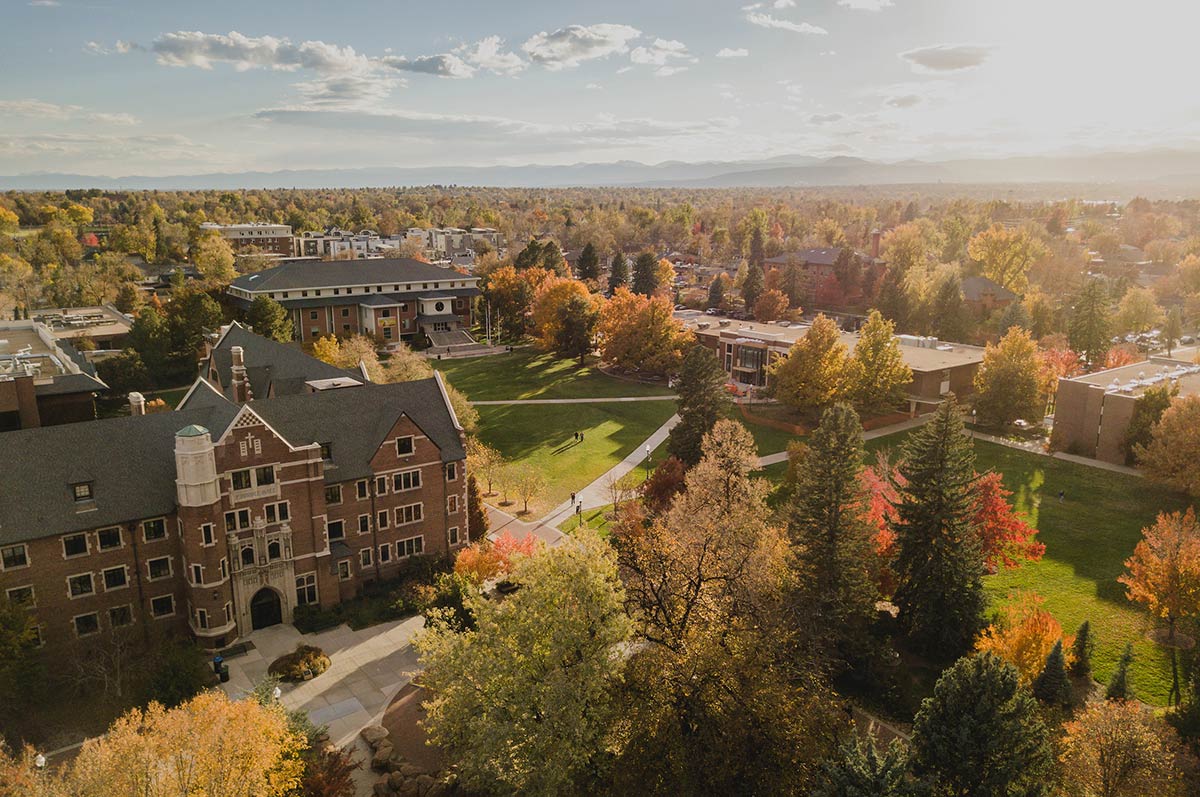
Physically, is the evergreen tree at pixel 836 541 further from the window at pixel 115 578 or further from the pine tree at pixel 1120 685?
the window at pixel 115 578

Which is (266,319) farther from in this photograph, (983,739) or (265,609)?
(983,739)

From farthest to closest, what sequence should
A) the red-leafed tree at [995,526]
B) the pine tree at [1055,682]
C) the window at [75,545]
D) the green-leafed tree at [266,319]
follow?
the green-leafed tree at [266,319] → the red-leafed tree at [995,526] → the window at [75,545] → the pine tree at [1055,682]

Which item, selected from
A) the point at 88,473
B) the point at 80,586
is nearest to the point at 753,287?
the point at 88,473

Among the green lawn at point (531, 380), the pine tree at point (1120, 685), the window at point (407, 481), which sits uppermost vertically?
the window at point (407, 481)

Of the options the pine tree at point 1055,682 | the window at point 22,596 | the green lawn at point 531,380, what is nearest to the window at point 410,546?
the window at point 22,596

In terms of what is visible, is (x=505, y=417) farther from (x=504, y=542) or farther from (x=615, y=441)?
(x=504, y=542)

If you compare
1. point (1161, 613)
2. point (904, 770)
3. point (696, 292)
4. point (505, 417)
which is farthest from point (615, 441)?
point (696, 292)
